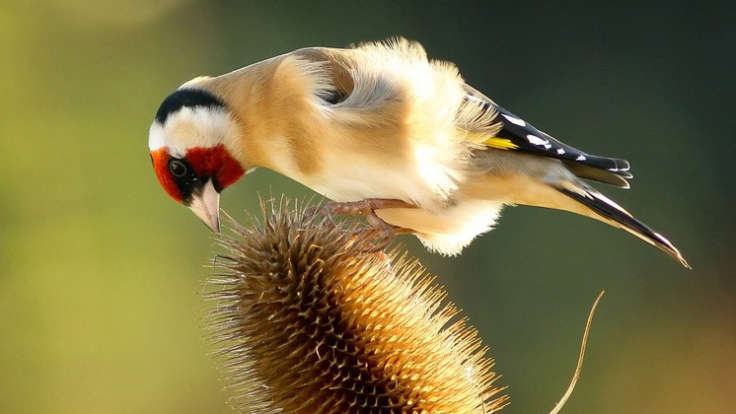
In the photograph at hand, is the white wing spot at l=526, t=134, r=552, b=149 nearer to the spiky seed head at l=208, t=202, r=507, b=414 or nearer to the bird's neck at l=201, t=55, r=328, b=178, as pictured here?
the bird's neck at l=201, t=55, r=328, b=178

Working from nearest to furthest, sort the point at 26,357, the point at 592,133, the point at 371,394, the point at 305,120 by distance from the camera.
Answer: the point at 371,394, the point at 305,120, the point at 26,357, the point at 592,133

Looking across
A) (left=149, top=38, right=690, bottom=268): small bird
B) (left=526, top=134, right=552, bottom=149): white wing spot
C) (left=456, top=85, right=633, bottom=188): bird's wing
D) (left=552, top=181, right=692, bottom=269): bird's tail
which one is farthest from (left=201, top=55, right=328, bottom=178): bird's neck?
(left=552, top=181, right=692, bottom=269): bird's tail

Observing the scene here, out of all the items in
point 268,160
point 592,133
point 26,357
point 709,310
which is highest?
point 268,160


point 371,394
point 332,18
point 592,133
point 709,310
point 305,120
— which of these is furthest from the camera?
point 332,18

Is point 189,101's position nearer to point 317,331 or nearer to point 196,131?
point 196,131

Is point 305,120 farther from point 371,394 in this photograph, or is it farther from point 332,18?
point 332,18

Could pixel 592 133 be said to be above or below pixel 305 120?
below

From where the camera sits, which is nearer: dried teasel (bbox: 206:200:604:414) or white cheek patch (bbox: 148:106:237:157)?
dried teasel (bbox: 206:200:604:414)

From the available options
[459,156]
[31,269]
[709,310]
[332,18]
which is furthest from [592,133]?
[459,156]

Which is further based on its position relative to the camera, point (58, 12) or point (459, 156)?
point (58, 12)
